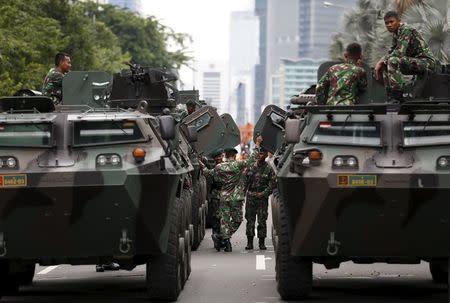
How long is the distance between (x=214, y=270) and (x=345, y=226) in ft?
18.8

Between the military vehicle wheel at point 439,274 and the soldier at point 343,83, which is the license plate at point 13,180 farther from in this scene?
the military vehicle wheel at point 439,274

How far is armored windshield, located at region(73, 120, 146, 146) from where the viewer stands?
15.2 metres

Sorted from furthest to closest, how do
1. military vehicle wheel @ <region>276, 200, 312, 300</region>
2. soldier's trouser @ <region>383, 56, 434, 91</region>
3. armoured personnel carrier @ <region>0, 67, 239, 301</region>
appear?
soldier's trouser @ <region>383, 56, 434, 91</region>
military vehicle wheel @ <region>276, 200, 312, 300</region>
armoured personnel carrier @ <region>0, 67, 239, 301</region>

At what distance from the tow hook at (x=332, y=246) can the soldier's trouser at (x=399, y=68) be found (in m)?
2.16

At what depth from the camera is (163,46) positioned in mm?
78562

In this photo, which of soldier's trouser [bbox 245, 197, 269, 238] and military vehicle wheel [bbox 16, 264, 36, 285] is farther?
soldier's trouser [bbox 245, 197, 269, 238]

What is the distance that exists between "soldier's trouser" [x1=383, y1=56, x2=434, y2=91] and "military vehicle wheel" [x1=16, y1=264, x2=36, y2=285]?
4.72m

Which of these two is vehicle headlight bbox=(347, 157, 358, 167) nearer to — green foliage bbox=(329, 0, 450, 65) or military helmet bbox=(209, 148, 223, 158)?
military helmet bbox=(209, 148, 223, 158)

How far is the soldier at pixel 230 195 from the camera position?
24.0 m

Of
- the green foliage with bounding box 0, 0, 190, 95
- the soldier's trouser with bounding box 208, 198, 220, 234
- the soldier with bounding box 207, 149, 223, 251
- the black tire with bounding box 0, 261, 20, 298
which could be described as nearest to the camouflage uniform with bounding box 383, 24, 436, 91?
the black tire with bounding box 0, 261, 20, 298

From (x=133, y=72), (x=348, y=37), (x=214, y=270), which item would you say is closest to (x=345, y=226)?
(x=214, y=270)

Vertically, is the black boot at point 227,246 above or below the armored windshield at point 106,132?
below

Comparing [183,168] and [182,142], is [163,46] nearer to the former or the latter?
[182,142]

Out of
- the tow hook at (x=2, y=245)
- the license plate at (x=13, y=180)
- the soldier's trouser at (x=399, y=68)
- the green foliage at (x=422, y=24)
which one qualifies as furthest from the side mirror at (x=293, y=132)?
the green foliage at (x=422, y=24)
